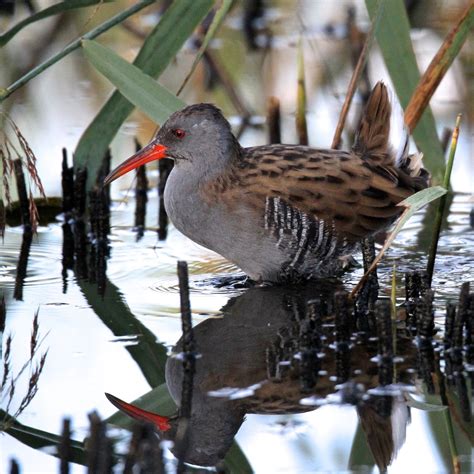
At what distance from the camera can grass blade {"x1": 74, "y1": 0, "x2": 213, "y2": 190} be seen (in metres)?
4.75

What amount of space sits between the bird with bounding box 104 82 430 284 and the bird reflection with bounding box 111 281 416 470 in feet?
1.23

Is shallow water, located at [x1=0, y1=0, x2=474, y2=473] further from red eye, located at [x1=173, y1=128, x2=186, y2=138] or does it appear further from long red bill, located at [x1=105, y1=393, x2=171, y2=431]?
red eye, located at [x1=173, y1=128, x2=186, y2=138]

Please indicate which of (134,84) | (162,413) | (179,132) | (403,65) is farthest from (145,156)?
(162,413)

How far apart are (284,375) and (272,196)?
1075 mm

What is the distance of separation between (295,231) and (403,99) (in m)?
0.75

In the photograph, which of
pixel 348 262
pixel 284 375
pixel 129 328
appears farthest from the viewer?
pixel 348 262

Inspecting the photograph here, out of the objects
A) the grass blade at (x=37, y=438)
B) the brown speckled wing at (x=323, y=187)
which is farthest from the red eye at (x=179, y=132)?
the grass blade at (x=37, y=438)

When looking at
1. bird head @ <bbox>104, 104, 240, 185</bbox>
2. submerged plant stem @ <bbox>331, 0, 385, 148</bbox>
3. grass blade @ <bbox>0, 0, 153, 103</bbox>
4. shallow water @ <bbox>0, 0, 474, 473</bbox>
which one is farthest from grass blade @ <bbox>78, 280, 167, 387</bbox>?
submerged plant stem @ <bbox>331, 0, 385, 148</bbox>

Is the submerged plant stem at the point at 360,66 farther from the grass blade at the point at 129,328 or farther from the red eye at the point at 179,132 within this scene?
the grass blade at the point at 129,328

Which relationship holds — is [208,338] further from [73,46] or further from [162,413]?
[73,46]

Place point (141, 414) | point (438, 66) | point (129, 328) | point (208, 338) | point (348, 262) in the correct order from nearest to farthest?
point (141, 414)
point (208, 338)
point (129, 328)
point (438, 66)
point (348, 262)

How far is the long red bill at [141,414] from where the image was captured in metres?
3.29

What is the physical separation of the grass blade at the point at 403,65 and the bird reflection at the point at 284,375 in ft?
3.26

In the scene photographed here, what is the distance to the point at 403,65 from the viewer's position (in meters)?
4.76
